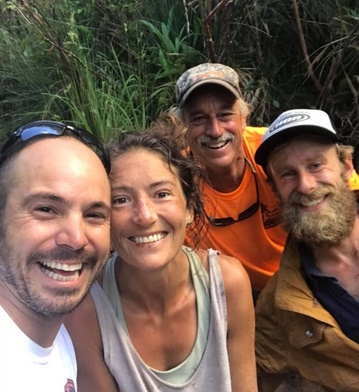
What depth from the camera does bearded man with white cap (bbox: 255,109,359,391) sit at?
8.10 ft

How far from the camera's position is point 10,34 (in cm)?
573

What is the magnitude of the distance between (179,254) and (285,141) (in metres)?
0.86

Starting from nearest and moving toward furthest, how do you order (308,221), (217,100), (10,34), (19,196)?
(19,196) → (308,221) → (217,100) → (10,34)

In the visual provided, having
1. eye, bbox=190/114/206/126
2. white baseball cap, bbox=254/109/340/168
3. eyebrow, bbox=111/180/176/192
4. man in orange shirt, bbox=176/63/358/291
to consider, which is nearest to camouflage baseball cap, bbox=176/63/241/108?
man in orange shirt, bbox=176/63/358/291

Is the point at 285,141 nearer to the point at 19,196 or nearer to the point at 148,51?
the point at 19,196

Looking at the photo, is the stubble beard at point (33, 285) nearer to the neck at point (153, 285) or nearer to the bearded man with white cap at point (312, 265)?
the neck at point (153, 285)

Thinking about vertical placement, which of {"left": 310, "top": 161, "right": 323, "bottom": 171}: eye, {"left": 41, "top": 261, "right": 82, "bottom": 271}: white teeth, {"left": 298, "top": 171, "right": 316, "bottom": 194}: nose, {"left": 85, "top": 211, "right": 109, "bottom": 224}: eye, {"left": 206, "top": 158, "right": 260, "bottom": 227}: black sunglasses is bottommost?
{"left": 206, "top": 158, "right": 260, "bottom": 227}: black sunglasses

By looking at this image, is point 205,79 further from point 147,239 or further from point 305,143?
point 147,239

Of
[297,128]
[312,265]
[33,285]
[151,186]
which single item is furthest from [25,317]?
[297,128]

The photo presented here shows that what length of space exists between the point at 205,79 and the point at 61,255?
1773 millimetres

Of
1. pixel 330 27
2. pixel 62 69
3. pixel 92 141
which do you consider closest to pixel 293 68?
pixel 330 27

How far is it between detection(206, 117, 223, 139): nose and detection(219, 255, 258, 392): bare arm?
36.9 inches

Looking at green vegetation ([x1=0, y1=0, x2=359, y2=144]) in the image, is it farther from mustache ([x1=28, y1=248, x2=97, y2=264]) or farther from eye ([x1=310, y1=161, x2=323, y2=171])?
mustache ([x1=28, y1=248, x2=97, y2=264])

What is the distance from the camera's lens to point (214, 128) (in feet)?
10.1
